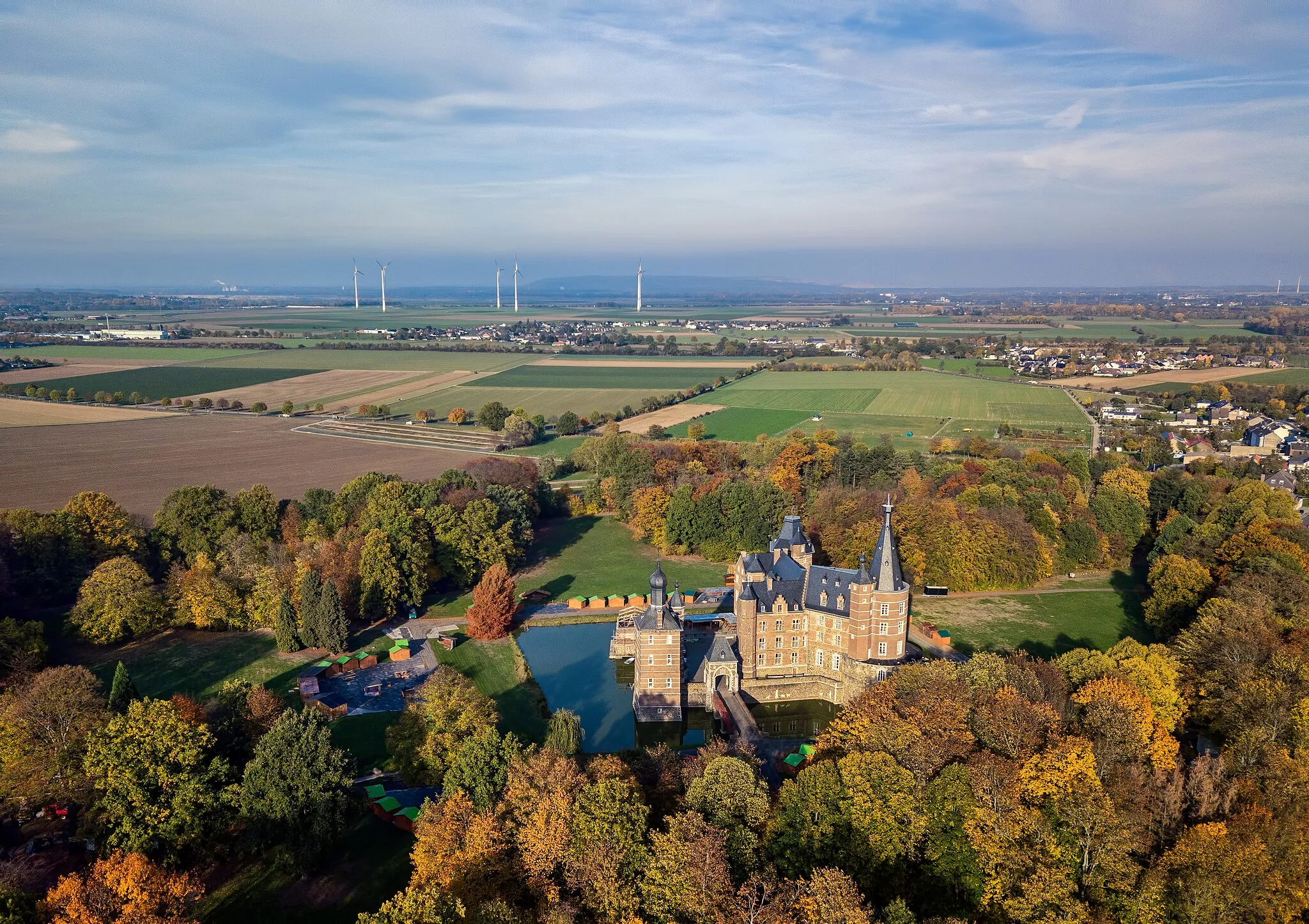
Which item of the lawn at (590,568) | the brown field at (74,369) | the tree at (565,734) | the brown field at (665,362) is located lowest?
the lawn at (590,568)

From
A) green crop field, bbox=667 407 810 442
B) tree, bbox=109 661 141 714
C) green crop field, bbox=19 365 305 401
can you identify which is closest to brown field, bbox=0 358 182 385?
green crop field, bbox=19 365 305 401

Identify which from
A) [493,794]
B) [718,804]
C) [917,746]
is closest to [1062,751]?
[917,746]

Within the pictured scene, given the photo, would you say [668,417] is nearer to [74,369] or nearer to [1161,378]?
[1161,378]

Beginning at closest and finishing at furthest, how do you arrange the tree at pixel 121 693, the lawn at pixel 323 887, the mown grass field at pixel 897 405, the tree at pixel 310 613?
the lawn at pixel 323 887, the tree at pixel 121 693, the tree at pixel 310 613, the mown grass field at pixel 897 405

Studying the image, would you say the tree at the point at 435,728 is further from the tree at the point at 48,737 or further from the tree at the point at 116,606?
the tree at the point at 116,606

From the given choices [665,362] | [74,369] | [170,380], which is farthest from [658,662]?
[74,369]

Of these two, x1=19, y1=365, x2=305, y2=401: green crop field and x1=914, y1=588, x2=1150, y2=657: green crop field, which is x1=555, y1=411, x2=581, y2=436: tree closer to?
x1=914, y1=588, x2=1150, y2=657: green crop field

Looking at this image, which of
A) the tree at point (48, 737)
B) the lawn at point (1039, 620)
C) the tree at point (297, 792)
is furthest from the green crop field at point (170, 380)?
the lawn at point (1039, 620)
